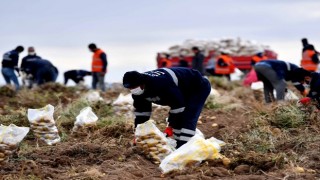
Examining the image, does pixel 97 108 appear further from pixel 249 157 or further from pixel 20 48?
pixel 20 48

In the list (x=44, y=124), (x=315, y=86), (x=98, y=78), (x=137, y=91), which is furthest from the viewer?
(x=98, y=78)

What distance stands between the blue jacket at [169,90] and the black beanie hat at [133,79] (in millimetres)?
82

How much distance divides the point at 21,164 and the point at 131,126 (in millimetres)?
2633

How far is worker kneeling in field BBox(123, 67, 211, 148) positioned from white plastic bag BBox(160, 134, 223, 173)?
2.88 feet

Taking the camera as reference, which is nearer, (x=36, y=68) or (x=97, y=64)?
(x=97, y=64)

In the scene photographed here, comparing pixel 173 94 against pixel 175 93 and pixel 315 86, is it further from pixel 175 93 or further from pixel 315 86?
pixel 315 86

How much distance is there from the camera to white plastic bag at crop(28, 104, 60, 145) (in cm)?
862

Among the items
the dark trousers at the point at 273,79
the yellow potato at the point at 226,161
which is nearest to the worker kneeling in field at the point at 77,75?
the dark trousers at the point at 273,79

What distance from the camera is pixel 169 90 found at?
7.19m

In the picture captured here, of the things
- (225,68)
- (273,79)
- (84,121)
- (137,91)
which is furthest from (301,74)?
(225,68)

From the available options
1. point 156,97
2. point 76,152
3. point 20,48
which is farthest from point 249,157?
point 20,48

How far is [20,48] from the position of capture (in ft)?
59.3

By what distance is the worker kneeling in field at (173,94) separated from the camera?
278 inches

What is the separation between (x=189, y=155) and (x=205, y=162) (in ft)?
0.82
